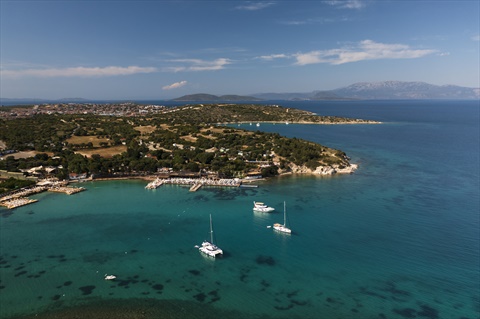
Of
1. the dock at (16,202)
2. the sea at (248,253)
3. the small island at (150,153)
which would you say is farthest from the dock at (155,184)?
the dock at (16,202)

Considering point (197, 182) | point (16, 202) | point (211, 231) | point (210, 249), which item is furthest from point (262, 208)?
point (16, 202)

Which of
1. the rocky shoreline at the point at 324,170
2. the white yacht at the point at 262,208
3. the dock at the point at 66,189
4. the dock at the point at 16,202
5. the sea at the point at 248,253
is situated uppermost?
the rocky shoreline at the point at 324,170

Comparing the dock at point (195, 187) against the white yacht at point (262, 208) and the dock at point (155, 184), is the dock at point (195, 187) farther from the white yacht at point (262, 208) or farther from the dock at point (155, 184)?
the white yacht at point (262, 208)

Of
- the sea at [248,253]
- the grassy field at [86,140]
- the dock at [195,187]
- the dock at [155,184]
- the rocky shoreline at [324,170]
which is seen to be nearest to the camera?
the sea at [248,253]

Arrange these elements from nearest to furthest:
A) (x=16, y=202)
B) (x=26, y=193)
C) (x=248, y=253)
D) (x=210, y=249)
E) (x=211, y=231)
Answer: (x=210, y=249)
(x=248, y=253)
(x=211, y=231)
(x=16, y=202)
(x=26, y=193)

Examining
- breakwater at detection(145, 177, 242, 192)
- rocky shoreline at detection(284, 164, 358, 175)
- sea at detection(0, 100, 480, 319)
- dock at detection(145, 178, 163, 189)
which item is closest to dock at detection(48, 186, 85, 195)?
sea at detection(0, 100, 480, 319)

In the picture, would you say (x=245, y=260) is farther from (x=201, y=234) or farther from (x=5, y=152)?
(x=5, y=152)

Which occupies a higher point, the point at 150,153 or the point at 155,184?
the point at 150,153

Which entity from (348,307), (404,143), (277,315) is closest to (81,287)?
(277,315)

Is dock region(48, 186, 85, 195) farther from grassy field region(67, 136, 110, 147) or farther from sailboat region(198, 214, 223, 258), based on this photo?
sailboat region(198, 214, 223, 258)

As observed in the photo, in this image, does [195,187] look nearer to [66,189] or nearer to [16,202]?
[66,189]
